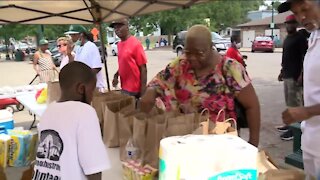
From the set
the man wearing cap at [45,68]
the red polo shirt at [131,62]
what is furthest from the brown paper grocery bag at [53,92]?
the man wearing cap at [45,68]

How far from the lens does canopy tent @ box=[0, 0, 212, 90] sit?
329 cm

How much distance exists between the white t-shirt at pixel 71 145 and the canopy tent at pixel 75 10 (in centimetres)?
161

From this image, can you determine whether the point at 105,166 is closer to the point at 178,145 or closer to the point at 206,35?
the point at 178,145

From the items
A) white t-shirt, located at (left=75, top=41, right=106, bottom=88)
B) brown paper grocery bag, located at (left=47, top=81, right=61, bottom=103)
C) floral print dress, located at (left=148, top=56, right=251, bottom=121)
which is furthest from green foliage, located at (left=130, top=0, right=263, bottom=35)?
floral print dress, located at (left=148, top=56, right=251, bottom=121)

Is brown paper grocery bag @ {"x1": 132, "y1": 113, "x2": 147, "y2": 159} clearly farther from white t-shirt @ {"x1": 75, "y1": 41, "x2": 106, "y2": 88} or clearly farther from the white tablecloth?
white t-shirt @ {"x1": 75, "y1": 41, "x2": 106, "y2": 88}

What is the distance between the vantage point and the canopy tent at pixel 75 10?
3293 mm

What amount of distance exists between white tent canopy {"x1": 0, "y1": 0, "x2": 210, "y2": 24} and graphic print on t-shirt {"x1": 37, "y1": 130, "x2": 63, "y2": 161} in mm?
1684

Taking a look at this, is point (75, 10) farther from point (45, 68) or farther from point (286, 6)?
point (45, 68)

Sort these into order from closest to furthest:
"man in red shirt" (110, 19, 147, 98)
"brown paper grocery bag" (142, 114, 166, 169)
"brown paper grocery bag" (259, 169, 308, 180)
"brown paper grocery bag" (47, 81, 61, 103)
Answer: "brown paper grocery bag" (259, 169, 308, 180), "brown paper grocery bag" (142, 114, 166, 169), "brown paper grocery bag" (47, 81, 61, 103), "man in red shirt" (110, 19, 147, 98)

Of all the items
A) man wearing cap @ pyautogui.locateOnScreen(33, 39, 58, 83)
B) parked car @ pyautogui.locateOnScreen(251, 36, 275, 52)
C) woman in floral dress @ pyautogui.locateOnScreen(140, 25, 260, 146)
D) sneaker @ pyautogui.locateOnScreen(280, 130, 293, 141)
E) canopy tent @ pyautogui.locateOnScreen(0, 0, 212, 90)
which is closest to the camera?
woman in floral dress @ pyautogui.locateOnScreen(140, 25, 260, 146)

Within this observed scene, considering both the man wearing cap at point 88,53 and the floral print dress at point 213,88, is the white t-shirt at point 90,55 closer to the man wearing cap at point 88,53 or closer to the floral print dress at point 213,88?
the man wearing cap at point 88,53

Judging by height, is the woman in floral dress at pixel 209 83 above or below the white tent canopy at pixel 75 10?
below

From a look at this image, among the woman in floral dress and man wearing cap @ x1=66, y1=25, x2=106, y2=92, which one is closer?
the woman in floral dress

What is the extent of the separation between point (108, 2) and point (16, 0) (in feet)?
2.74
